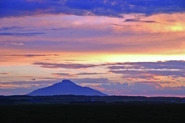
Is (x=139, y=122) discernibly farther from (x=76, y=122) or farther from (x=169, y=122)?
(x=76, y=122)

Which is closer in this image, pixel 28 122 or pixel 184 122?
pixel 184 122

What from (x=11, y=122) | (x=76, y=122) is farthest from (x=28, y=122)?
(x=76, y=122)

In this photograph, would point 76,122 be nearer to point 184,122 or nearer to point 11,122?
point 11,122

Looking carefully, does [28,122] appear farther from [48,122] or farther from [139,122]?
[139,122]

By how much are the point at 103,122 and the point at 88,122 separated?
181 cm

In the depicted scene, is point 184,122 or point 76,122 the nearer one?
point 184,122

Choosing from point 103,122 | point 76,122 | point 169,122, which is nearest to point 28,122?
point 76,122

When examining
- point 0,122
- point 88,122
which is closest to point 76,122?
point 88,122

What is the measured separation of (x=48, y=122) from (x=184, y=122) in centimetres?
1532

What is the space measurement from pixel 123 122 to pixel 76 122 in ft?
17.7

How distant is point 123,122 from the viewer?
167 feet

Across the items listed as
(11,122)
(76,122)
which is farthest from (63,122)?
(11,122)

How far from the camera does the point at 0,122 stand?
50.8 m

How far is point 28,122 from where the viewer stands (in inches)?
2023
